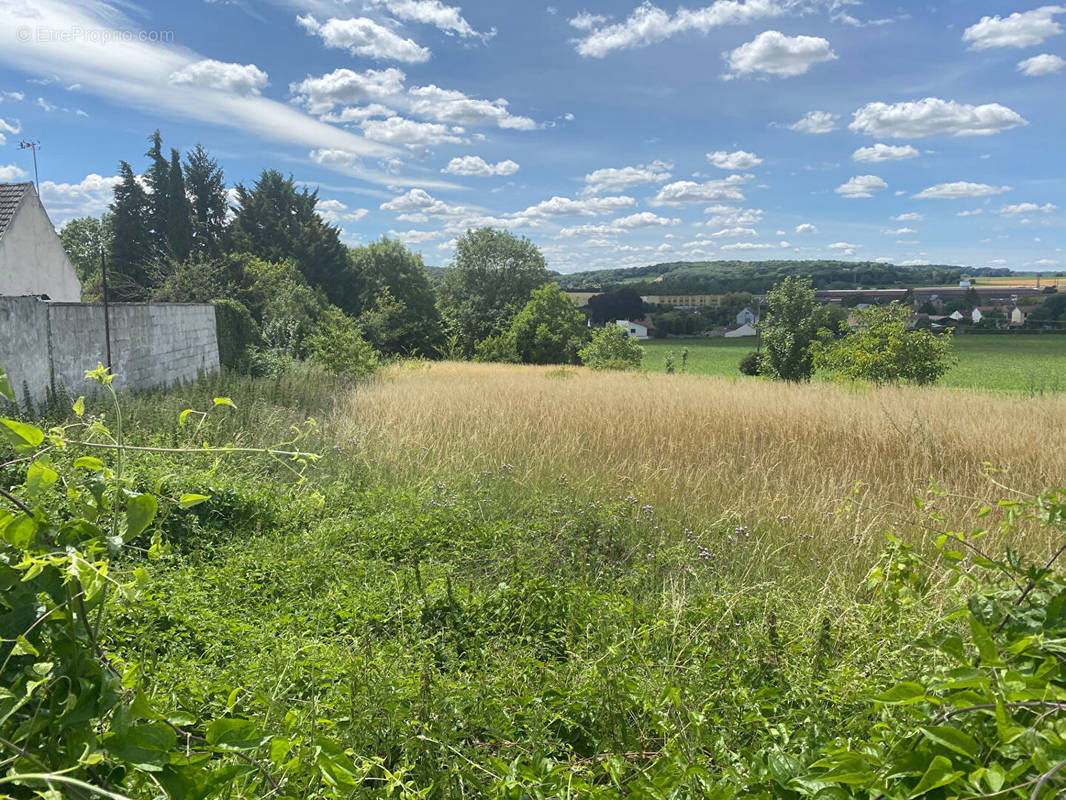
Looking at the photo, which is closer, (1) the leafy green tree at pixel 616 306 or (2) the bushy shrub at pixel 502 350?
(2) the bushy shrub at pixel 502 350

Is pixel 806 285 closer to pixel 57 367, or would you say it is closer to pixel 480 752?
pixel 57 367

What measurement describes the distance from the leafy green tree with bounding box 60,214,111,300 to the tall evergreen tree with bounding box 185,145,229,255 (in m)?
5.09

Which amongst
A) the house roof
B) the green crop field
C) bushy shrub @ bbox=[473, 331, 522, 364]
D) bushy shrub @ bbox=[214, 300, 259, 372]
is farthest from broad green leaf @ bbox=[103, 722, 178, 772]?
bushy shrub @ bbox=[473, 331, 522, 364]

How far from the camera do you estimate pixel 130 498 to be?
0.94 m

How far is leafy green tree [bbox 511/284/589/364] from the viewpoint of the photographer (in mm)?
36000

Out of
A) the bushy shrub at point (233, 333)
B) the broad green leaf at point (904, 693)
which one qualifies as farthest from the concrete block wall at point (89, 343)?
the broad green leaf at point (904, 693)

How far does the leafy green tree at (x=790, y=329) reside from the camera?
21984 mm

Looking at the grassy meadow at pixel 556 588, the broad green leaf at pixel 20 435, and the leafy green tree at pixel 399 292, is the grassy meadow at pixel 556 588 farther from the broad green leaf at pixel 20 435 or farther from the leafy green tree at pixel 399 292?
the leafy green tree at pixel 399 292

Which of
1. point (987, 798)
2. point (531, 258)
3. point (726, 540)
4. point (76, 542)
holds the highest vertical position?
point (531, 258)

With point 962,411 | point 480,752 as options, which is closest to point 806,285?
point 962,411

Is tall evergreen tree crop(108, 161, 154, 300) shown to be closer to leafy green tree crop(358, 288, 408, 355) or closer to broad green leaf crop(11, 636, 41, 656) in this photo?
leafy green tree crop(358, 288, 408, 355)

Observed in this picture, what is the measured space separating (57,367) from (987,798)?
34.4 feet

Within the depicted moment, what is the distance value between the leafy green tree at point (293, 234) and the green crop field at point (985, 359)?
22766mm

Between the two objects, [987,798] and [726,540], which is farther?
[726,540]
